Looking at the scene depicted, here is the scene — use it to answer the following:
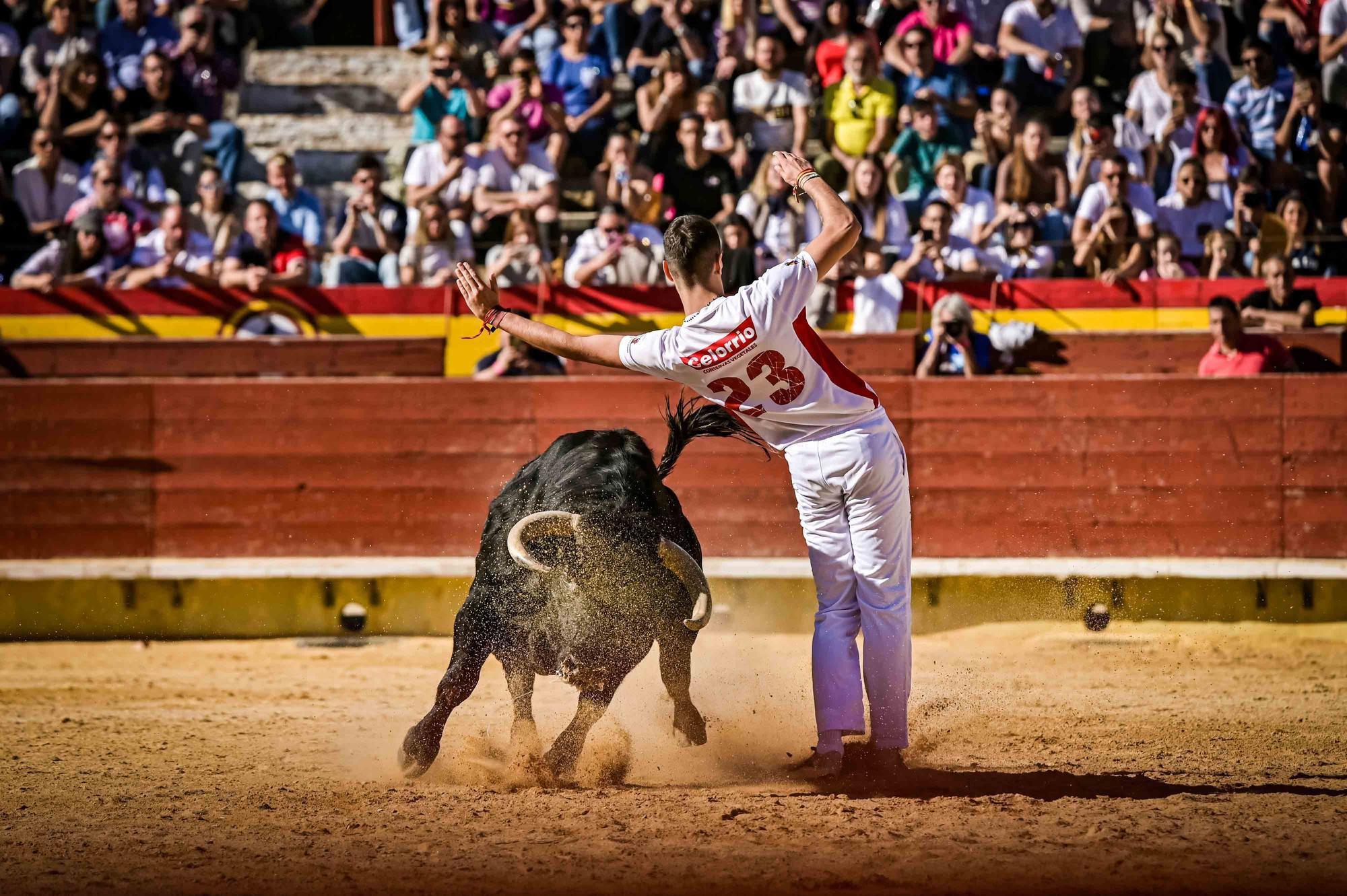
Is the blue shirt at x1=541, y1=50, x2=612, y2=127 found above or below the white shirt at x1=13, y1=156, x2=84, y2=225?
above

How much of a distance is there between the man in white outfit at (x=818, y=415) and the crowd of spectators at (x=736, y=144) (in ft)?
9.40

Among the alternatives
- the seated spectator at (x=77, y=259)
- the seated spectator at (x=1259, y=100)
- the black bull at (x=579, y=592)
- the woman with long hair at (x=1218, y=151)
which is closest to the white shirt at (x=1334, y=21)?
the seated spectator at (x=1259, y=100)

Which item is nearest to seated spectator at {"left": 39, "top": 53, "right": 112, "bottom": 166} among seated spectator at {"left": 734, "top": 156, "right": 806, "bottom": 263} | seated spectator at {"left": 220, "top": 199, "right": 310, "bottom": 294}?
seated spectator at {"left": 220, "top": 199, "right": 310, "bottom": 294}

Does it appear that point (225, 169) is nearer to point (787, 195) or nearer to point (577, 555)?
point (787, 195)

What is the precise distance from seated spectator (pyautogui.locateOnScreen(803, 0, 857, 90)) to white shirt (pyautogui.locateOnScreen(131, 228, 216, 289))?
2874 mm

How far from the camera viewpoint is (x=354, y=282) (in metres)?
7.06

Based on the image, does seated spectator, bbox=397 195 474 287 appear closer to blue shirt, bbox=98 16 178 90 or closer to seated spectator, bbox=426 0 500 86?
seated spectator, bbox=426 0 500 86

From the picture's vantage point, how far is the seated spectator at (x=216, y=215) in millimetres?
7062

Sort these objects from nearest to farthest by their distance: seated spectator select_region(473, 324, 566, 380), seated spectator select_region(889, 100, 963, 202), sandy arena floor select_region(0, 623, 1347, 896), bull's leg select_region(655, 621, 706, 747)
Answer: sandy arena floor select_region(0, 623, 1347, 896) < bull's leg select_region(655, 621, 706, 747) < seated spectator select_region(473, 324, 566, 380) < seated spectator select_region(889, 100, 963, 202)

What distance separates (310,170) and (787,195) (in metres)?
3.09

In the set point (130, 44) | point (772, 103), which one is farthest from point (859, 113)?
point (130, 44)

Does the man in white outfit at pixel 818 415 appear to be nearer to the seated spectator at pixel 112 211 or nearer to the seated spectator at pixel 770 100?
the seated spectator at pixel 770 100

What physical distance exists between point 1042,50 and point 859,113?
1196 mm

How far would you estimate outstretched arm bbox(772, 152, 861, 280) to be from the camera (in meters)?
3.17
